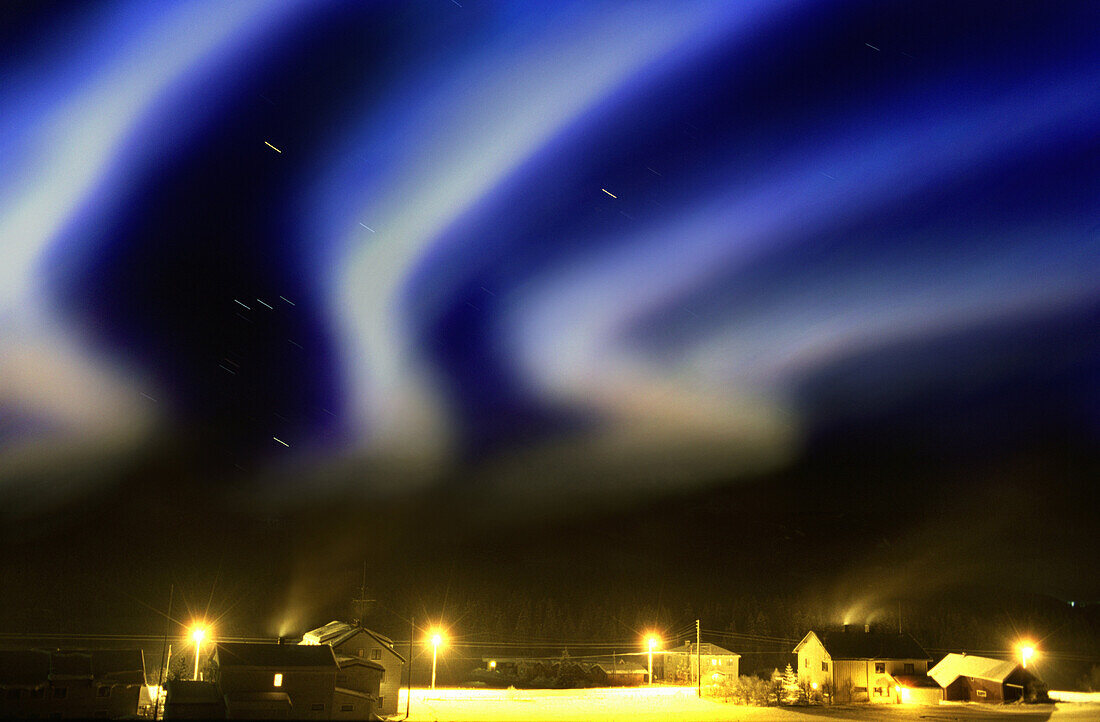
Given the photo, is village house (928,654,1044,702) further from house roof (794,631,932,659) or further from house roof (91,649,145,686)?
house roof (91,649,145,686)

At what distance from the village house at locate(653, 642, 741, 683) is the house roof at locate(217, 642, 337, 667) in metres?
38.6

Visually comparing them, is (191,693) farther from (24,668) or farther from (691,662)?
(691,662)

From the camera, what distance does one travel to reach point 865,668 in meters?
63.6

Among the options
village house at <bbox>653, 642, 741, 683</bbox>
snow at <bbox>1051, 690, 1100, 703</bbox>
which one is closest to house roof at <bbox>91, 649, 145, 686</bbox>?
village house at <bbox>653, 642, 741, 683</bbox>

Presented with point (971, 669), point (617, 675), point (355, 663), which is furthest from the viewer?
point (617, 675)

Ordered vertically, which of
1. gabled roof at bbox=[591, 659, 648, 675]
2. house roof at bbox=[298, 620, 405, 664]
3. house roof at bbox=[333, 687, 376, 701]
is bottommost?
gabled roof at bbox=[591, 659, 648, 675]

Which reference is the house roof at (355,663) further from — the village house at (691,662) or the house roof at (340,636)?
the village house at (691,662)

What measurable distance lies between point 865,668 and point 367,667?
40.1m

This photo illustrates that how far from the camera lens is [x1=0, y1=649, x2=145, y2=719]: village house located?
40.1 meters

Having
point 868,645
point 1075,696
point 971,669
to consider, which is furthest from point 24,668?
point 1075,696

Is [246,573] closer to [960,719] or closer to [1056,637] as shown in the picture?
[960,719]

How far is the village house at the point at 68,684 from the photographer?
4012cm

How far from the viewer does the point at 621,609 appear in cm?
11700

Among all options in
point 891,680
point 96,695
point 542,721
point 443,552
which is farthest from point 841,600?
point 96,695
